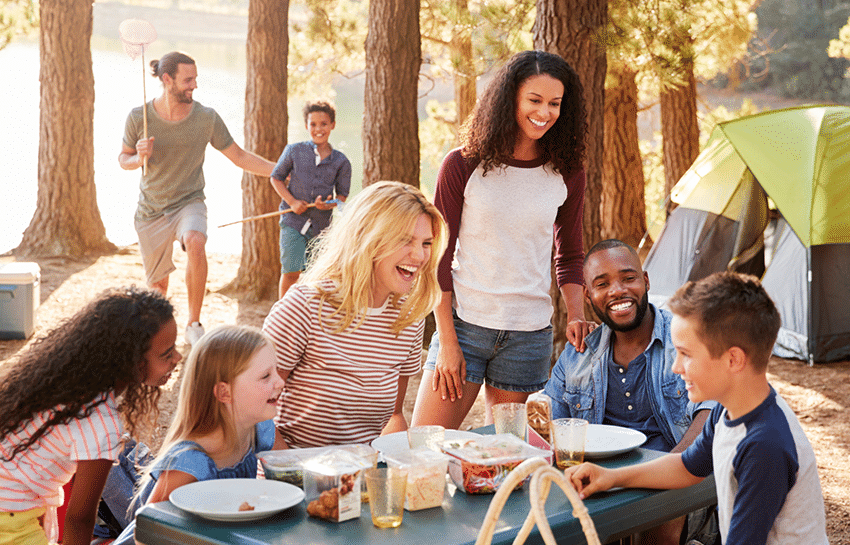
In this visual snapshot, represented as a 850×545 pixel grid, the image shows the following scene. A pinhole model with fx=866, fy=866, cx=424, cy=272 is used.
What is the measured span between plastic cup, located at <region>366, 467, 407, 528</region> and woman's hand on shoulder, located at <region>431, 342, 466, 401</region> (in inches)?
40.2

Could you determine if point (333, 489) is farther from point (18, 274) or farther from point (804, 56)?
point (804, 56)

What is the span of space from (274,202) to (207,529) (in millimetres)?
6030

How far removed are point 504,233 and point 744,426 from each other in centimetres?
111

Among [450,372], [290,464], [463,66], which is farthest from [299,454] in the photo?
[463,66]

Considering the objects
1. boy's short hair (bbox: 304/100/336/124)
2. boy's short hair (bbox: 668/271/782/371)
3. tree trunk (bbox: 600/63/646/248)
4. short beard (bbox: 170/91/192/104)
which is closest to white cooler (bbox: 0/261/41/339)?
short beard (bbox: 170/91/192/104)

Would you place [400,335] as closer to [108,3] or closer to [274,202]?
[274,202]

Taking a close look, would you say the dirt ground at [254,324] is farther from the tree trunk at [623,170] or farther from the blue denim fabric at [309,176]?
the tree trunk at [623,170]

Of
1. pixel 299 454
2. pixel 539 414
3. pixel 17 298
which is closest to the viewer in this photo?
Result: pixel 299 454

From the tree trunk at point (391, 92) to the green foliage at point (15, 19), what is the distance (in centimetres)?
403

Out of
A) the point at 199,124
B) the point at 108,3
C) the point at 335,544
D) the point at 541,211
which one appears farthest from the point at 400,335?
the point at 108,3

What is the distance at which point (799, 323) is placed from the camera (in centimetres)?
569

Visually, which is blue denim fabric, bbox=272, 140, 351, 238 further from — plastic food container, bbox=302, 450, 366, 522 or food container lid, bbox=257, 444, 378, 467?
plastic food container, bbox=302, 450, 366, 522

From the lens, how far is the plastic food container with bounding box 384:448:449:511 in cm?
160

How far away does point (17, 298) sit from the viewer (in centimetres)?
529
